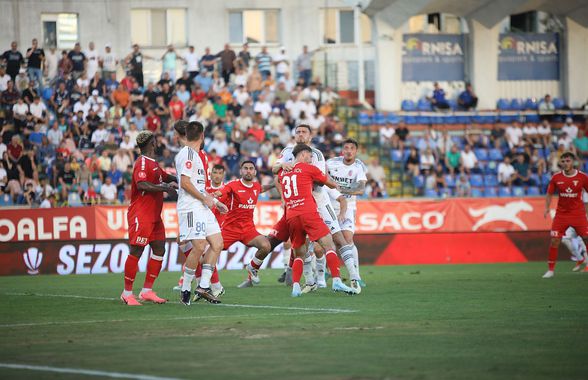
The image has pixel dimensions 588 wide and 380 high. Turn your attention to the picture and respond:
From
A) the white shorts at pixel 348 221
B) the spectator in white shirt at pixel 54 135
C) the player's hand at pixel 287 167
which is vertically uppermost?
the spectator in white shirt at pixel 54 135

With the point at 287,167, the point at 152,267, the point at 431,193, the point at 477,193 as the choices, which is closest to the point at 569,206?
the point at 287,167

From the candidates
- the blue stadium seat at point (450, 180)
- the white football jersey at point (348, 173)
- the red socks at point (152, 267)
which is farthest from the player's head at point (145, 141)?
the blue stadium seat at point (450, 180)

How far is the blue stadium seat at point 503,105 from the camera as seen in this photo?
39375mm

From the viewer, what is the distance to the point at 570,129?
3669 cm

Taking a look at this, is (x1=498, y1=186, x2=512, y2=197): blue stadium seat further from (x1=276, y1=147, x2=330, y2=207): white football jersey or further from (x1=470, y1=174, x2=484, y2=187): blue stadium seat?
(x1=276, y1=147, x2=330, y2=207): white football jersey

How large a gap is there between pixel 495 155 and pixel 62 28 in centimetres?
1851

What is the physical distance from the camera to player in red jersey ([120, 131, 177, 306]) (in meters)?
14.7

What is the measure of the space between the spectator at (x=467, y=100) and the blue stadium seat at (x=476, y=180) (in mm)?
5280

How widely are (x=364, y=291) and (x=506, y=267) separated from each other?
29.5 feet

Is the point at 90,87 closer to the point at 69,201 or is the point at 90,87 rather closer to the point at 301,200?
the point at 69,201

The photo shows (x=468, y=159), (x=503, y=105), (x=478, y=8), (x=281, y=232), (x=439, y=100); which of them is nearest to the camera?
(x=281, y=232)

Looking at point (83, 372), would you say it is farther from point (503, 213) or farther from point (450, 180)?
point (450, 180)

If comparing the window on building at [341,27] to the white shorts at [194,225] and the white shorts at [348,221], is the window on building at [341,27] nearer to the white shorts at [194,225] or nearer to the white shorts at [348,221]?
the white shorts at [348,221]

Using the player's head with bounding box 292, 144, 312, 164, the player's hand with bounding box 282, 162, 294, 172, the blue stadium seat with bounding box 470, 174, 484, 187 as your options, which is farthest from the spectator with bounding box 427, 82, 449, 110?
the player's head with bounding box 292, 144, 312, 164
